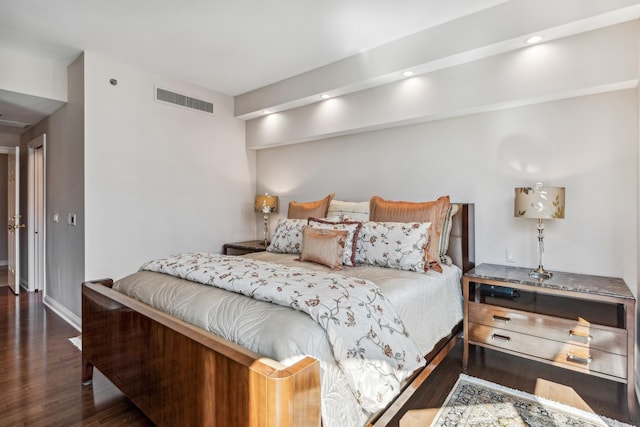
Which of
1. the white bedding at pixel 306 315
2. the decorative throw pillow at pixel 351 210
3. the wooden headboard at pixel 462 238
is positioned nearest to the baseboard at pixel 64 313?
the white bedding at pixel 306 315

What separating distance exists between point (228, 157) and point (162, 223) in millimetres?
1200

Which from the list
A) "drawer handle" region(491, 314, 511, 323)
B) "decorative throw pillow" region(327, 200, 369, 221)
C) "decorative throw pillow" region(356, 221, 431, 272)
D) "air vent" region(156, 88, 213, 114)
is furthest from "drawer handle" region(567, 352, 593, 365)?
"air vent" region(156, 88, 213, 114)

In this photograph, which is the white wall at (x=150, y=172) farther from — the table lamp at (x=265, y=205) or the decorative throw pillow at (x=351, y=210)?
the decorative throw pillow at (x=351, y=210)

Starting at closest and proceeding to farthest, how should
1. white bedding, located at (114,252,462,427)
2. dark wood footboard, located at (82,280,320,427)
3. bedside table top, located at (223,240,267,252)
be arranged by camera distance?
1. dark wood footboard, located at (82,280,320,427)
2. white bedding, located at (114,252,462,427)
3. bedside table top, located at (223,240,267,252)

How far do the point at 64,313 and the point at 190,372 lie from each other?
306 centimetres

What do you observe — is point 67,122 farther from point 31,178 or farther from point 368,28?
point 368,28

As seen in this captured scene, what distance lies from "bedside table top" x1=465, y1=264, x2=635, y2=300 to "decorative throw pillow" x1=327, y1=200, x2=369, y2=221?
110 cm

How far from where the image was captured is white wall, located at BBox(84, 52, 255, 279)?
3209 millimetres

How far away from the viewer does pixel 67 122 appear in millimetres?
3467

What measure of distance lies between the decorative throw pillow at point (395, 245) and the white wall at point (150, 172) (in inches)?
87.0

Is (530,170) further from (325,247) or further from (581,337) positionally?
(325,247)

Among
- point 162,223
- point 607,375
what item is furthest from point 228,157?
point 607,375

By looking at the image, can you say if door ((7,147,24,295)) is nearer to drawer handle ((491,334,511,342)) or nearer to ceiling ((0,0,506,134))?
ceiling ((0,0,506,134))

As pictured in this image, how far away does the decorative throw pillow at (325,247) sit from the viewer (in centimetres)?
263
